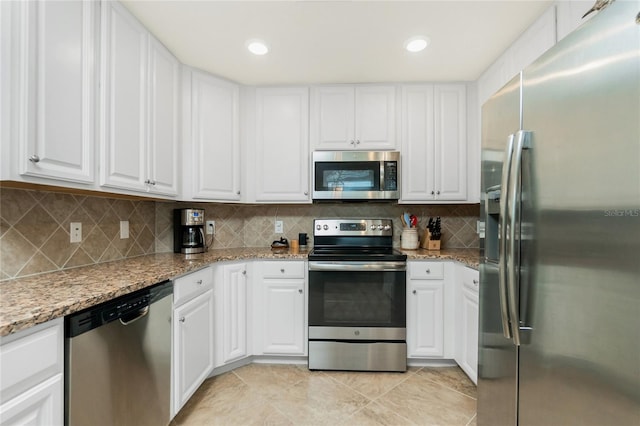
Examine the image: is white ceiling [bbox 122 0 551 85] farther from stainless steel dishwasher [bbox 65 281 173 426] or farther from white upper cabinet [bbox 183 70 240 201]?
stainless steel dishwasher [bbox 65 281 173 426]

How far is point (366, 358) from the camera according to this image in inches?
81.7

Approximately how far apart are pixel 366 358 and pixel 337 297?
0.51 m

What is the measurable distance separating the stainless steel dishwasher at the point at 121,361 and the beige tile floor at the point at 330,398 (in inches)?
15.3

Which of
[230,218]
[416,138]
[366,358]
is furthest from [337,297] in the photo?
[416,138]

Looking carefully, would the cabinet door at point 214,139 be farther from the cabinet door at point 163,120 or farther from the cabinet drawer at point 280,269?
the cabinet drawer at point 280,269

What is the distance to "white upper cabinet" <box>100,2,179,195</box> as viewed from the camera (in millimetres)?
1406

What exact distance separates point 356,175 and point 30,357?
2043mm

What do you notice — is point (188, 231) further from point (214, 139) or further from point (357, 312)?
point (357, 312)

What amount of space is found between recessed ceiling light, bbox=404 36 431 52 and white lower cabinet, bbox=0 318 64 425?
7.42 ft

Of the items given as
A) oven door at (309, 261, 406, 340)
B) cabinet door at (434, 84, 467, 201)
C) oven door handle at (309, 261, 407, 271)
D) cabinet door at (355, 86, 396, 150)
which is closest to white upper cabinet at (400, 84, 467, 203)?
cabinet door at (434, 84, 467, 201)

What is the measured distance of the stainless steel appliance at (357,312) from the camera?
2.07 metres

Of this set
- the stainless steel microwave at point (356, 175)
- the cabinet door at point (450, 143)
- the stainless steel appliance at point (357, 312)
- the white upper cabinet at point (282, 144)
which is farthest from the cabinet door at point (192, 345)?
the cabinet door at point (450, 143)

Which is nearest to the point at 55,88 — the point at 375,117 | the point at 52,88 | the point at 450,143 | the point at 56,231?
the point at 52,88

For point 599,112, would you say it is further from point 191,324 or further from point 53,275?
point 53,275
